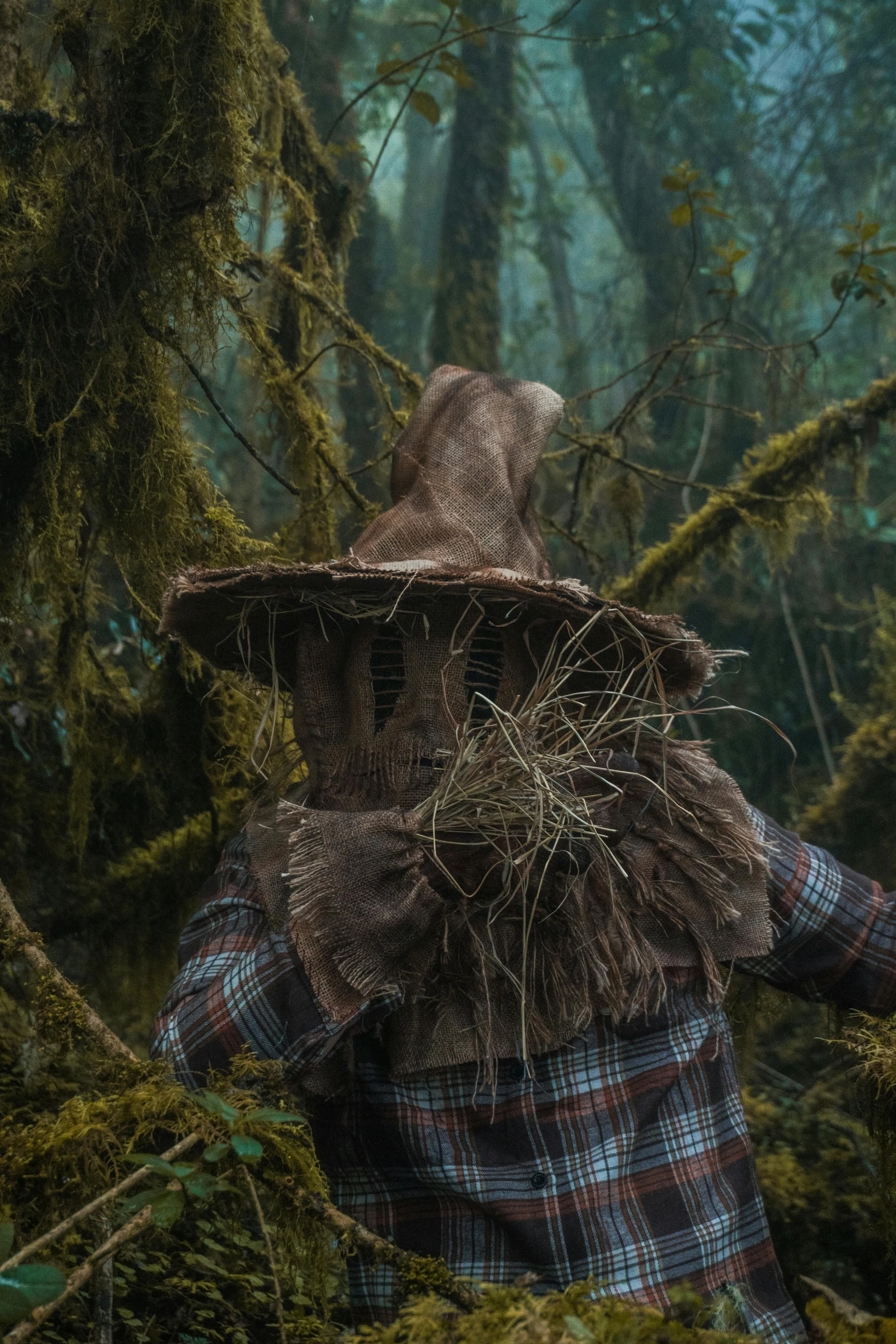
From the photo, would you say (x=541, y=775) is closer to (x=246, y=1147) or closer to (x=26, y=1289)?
(x=246, y=1147)

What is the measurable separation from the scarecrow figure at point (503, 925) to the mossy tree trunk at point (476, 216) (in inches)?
140

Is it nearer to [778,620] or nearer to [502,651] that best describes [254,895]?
[502,651]

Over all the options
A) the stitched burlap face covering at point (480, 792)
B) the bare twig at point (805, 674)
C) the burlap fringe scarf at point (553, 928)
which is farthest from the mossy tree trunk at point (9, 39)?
the bare twig at point (805, 674)

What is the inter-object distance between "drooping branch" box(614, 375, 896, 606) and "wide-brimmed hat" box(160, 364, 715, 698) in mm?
1030

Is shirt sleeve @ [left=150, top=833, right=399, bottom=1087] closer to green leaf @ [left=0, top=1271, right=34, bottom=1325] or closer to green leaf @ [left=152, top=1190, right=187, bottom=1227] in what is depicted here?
green leaf @ [left=152, top=1190, right=187, bottom=1227]

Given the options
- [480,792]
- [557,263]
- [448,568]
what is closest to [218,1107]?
[480,792]

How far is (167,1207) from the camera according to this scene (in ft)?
3.46

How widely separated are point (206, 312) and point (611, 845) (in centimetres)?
125

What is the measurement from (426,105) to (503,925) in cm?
241

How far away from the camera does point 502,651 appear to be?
5.94 feet

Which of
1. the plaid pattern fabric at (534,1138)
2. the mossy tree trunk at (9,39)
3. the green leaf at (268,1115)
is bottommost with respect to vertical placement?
the plaid pattern fabric at (534,1138)

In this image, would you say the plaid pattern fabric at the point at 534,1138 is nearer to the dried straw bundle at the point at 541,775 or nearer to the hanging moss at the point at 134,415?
the dried straw bundle at the point at 541,775

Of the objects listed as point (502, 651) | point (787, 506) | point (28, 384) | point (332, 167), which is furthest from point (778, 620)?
point (28, 384)

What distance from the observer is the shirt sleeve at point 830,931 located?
1.80 metres
